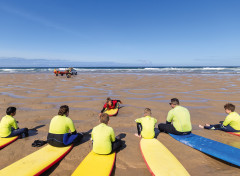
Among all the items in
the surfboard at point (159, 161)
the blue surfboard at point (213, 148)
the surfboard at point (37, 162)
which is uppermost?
the blue surfboard at point (213, 148)

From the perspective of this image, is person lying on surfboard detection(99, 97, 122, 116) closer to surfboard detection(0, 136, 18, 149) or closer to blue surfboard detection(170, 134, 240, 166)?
blue surfboard detection(170, 134, 240, 166)

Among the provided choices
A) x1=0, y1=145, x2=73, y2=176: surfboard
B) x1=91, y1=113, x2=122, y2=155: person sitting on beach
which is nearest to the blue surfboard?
x1=91, y1=113, x2=122, y2=155: person sitting on beach

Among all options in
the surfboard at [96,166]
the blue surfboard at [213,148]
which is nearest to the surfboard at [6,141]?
the surfboard at [96,166]

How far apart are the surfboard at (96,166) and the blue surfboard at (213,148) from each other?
2531 mm

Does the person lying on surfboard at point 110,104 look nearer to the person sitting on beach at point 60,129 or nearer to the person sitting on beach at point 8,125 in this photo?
the person sitting on beach at point 60,129

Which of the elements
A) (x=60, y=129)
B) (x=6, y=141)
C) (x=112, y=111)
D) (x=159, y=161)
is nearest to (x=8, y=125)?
(x=6, y=141)

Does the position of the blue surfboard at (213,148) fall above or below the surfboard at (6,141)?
above

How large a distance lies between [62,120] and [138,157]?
8.04ft

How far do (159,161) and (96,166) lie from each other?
1594 millimetres

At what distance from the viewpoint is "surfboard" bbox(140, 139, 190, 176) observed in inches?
129

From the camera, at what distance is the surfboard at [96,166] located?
325cm

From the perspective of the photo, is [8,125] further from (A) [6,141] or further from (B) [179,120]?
(B) [179,120]

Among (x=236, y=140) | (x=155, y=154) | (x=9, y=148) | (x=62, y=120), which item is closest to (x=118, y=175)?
(x=155, y=154)

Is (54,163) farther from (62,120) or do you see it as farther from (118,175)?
(118,175)
